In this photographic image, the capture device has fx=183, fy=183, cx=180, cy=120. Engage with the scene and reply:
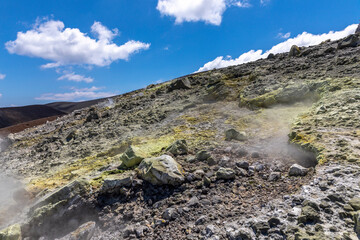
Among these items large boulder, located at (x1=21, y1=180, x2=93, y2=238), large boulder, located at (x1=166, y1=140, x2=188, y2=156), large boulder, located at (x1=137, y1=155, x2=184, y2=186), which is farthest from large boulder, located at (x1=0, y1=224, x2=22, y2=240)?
large boulder, located at (x1=166, y1=140, x2=188, y2=156)

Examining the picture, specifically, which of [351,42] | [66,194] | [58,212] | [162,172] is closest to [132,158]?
[162,172]

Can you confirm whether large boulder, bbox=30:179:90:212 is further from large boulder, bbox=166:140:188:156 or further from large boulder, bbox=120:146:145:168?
large boulder, bbox=166:140:188:156

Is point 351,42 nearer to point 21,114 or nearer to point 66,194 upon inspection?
point 66,194

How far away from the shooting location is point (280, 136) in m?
6.68

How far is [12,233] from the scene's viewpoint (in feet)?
15.6

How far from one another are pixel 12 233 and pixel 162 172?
415 cm

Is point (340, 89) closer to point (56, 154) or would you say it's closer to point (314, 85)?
point (314, 85)

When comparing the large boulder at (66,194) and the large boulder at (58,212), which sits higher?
the large boulder at (66,194)

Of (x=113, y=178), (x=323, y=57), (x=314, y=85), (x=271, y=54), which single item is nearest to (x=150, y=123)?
(x=113, y=178)

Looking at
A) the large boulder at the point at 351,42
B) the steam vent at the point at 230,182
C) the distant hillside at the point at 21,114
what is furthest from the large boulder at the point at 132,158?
the distant hillside at the point at 21,114

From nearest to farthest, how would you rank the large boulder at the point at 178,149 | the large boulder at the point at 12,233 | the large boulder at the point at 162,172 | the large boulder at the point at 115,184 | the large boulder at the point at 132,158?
the large boulder at the point at 12,233, the large boulder at the point at 162,172, the large boulder at the point at 115,184, the large boulder at the point at 132,158, the large boulder at the point at 178,149

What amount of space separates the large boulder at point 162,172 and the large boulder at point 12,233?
3449mm

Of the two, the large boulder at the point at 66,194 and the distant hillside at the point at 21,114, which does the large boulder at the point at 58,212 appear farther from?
the distant hillside at the point at 21,114

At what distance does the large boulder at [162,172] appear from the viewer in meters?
4.96
